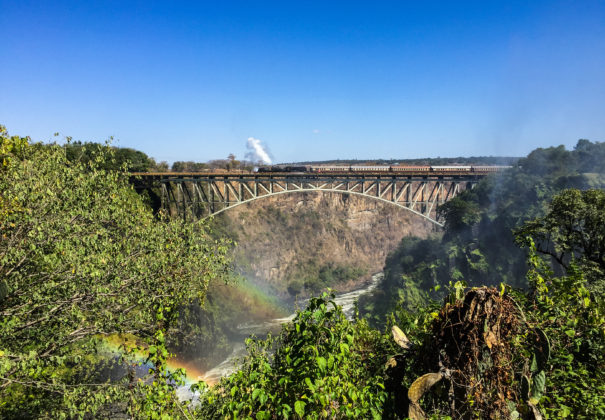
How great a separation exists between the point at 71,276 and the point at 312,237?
73.0 m

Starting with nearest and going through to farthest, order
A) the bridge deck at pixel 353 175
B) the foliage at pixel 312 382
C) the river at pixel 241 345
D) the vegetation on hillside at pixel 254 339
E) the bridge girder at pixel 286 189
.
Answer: the foliage at pixel 312 382 → the vegetation on hillside at pixel 254 339 → the river at pixel 241 345 → the bridge girder at pixel 286 189 → the bridge deck at pixel 353 175

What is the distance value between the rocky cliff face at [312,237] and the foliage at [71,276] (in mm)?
52602

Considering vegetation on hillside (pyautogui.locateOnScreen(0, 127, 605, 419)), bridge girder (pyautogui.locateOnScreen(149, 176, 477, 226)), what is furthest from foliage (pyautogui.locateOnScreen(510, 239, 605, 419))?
bridge girder (pyautogui.locateOnScreen(149, 176, 477, 226))

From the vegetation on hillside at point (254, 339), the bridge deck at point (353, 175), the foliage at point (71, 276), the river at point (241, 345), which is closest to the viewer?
the vegetation on hillside at point (254, 339)

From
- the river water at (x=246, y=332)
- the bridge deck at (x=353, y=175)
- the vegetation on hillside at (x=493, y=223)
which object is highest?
the bridge deck at (x=353, y=175)

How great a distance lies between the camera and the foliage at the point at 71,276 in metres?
6.72

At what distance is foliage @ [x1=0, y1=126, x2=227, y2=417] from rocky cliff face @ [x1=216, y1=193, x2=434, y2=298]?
173 ft

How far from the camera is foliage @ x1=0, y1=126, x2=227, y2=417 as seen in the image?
6.72 m

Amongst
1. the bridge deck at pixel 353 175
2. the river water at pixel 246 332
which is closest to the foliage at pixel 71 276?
the river water at pixel 246 332

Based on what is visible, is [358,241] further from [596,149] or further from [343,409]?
[343,409]

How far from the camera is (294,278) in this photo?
73.6 meters

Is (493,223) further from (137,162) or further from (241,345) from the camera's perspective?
(137,162)

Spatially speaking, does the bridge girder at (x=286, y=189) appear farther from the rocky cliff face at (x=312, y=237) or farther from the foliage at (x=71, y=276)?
the rocky cliff face at (x=312, y=237)

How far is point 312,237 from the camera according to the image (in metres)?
79.6
